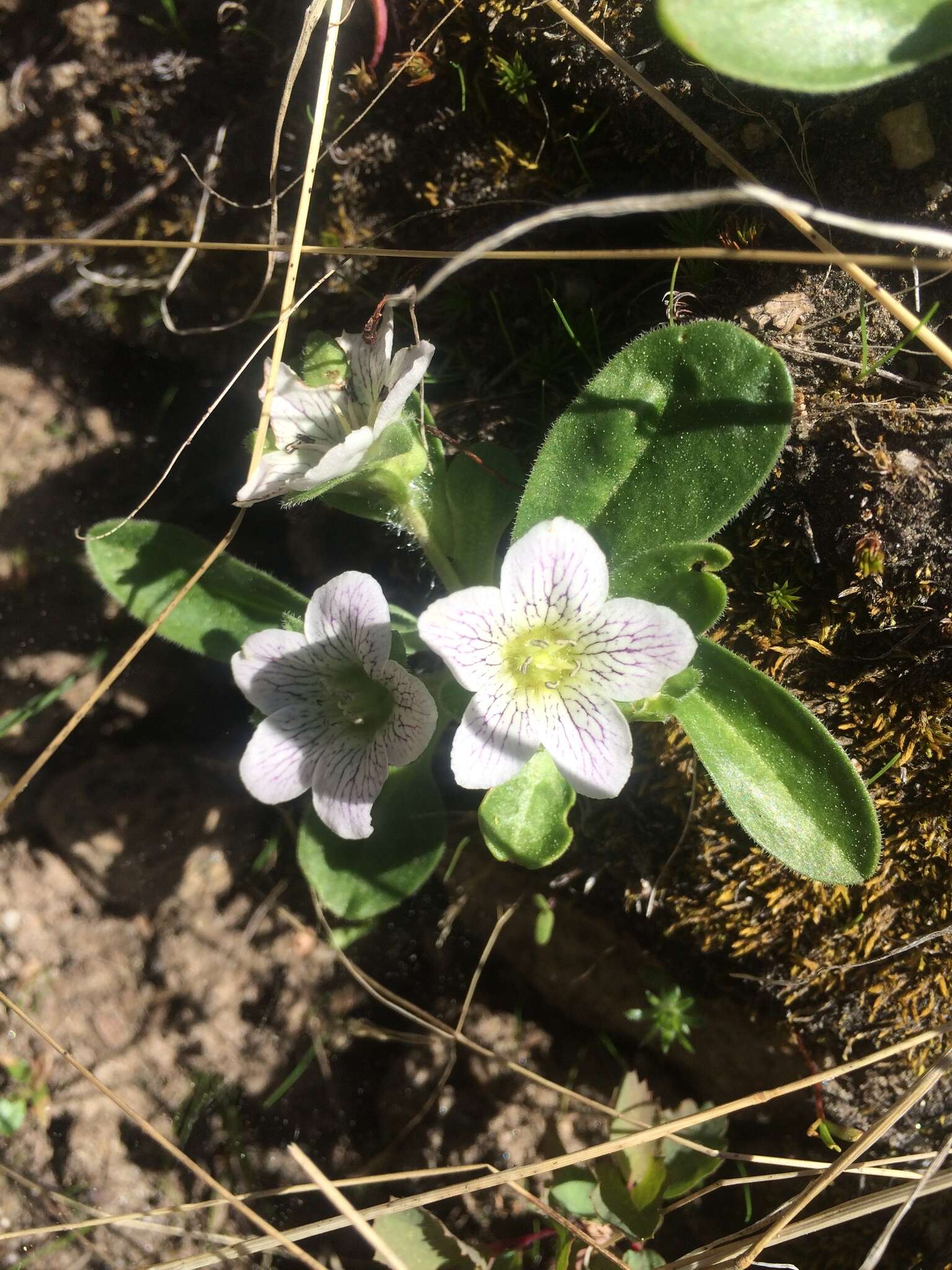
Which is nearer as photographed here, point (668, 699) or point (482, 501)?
point (668, 699)

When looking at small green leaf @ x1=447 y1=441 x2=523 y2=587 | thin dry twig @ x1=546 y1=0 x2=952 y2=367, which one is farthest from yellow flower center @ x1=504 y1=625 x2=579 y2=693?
thin dry twig @ x1=546 y1=0 x2=952 y2=367

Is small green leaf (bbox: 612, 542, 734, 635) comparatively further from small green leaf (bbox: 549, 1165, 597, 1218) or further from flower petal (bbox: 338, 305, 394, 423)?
small green leaf (bbox: 549, 1165, 597, 1218)

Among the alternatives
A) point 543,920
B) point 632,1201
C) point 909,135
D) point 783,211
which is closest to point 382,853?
point 543,920

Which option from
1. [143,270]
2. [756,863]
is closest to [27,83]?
[143,270]

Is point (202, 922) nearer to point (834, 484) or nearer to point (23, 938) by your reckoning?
point (23, 938)

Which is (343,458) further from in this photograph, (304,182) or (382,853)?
(382,853)

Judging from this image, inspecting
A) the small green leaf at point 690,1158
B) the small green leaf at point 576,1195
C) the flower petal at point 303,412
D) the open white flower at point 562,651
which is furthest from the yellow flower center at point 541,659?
the small green leaf at point 576,1195

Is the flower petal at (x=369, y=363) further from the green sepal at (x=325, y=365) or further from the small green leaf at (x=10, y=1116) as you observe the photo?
the small green leaf at (x=10, y=1116)
